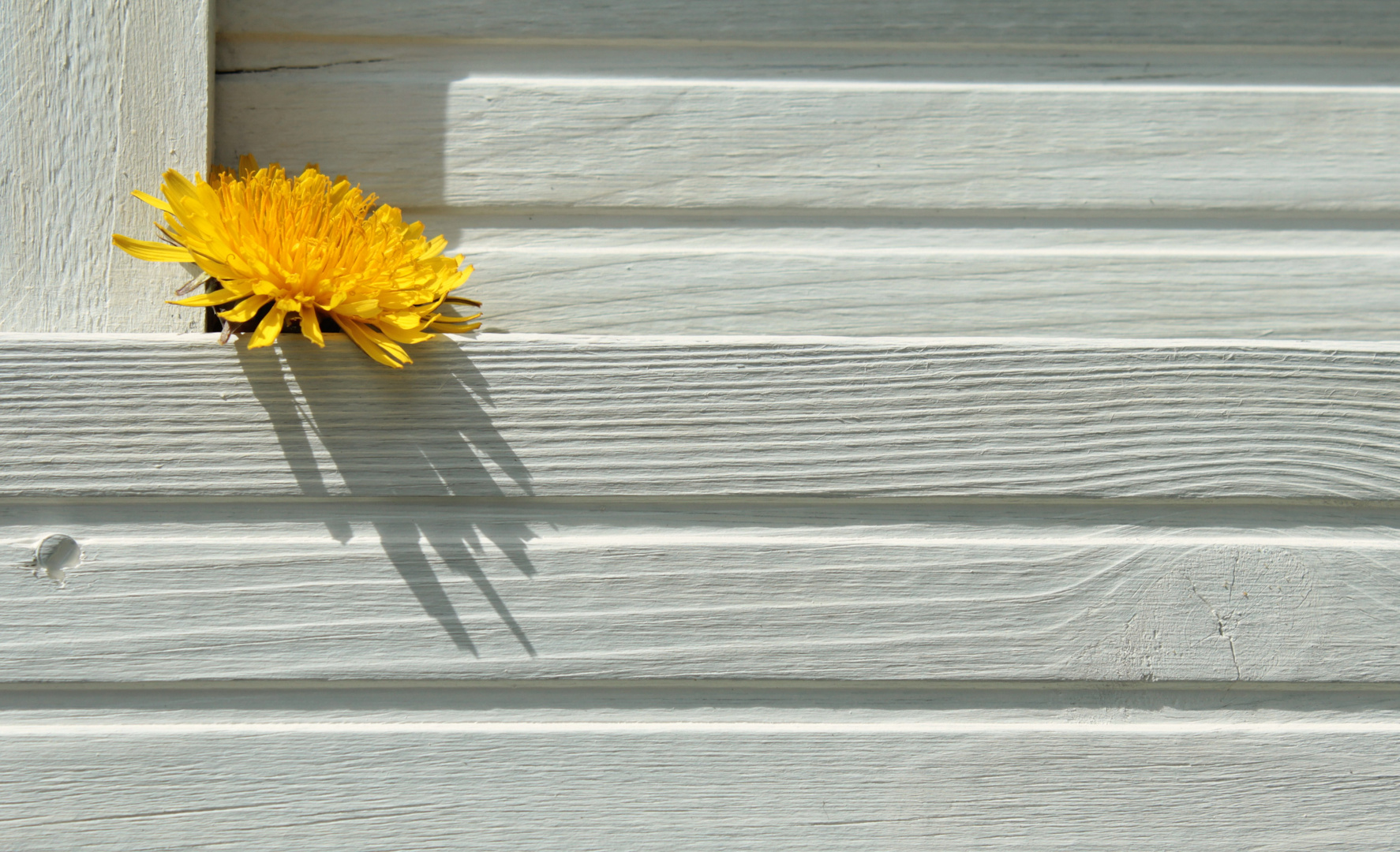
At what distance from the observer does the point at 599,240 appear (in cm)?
63

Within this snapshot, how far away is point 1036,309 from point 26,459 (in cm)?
72

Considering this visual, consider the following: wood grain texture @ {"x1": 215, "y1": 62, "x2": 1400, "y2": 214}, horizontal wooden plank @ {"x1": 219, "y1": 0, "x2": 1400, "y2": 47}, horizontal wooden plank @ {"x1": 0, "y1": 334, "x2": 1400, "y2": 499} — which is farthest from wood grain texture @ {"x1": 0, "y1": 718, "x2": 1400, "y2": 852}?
horizontal wooden plank @ {"x1": 219, "y1": 0, "x2": 1400, "y2": 47}

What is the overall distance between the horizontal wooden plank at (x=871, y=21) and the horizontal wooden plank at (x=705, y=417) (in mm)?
262

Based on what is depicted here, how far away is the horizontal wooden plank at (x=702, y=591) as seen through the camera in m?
0.54

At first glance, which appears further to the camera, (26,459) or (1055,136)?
(1055,136)

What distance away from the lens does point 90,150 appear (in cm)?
56

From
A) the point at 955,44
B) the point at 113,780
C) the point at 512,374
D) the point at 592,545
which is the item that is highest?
the point at 955,44

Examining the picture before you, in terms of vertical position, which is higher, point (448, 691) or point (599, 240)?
point (599, 240)

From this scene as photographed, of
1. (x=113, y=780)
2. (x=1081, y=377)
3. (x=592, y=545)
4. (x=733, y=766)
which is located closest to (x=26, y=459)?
(x=113, y=780)

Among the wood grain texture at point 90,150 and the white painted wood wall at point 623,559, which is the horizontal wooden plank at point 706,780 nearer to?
the white painted wood wall at point 623,559

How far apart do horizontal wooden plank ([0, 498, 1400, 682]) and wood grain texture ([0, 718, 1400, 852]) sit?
0.05 meters

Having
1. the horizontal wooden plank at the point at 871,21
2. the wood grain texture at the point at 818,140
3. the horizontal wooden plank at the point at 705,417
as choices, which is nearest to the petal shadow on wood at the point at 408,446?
the horizontal wooden plank at the point at 705,417

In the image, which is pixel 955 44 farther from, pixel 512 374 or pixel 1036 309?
pixel 512 374

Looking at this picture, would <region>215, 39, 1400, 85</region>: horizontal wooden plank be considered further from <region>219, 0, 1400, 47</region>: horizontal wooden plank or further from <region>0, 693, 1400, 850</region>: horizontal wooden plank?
<region>0, 693, 1400, 850</region>: horizontal wooden plank
